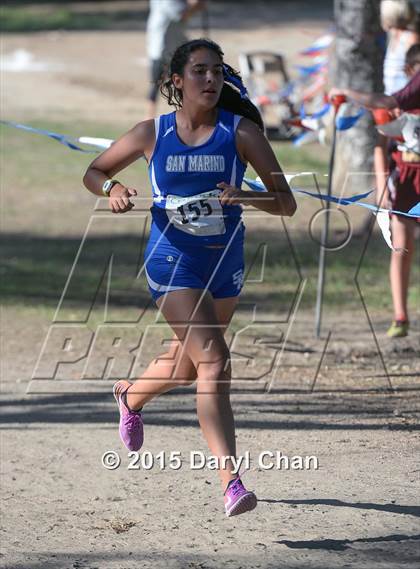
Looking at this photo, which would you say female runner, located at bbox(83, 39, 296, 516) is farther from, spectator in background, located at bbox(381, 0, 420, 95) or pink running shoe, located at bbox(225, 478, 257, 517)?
spectator in background, located at bbox(381, 0, 420, 95)

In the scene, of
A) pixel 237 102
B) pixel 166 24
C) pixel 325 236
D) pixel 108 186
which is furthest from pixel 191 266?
pixel 166 24

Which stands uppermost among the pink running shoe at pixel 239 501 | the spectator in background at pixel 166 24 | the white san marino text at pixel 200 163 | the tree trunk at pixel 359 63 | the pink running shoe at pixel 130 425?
the spectator in background at pixel 166 24

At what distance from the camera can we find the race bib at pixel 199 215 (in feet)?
17.3

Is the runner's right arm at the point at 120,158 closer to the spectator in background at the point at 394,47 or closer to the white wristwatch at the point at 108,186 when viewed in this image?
the white wristwatch at the point at 108,186

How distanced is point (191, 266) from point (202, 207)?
0.82 feet

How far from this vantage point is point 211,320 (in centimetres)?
523

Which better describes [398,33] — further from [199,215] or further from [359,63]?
[359,63]

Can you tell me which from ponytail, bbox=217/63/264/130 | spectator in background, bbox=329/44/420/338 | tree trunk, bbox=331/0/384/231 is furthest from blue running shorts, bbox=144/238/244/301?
tree trunk, bbox=331/0/384/231

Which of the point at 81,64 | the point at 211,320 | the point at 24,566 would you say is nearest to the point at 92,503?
the point at 24,566

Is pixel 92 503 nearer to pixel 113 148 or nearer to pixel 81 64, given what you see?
pixel 113 148

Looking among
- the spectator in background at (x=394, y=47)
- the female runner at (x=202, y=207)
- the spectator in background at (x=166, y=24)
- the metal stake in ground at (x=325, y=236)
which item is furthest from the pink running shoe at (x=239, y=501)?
the spectator in background at (x=166, y=24)

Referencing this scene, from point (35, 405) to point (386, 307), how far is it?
11.4 feet

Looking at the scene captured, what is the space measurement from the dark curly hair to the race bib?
1.57 feet

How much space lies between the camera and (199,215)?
5.29m
